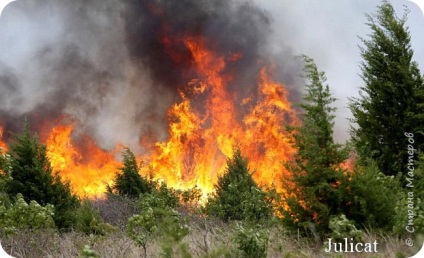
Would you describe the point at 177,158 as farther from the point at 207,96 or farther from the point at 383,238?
the point at 383,238

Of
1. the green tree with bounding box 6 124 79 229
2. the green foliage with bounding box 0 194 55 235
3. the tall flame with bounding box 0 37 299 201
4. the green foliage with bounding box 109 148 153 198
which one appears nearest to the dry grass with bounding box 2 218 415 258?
the green foliage with bounding box 0 194 55 235

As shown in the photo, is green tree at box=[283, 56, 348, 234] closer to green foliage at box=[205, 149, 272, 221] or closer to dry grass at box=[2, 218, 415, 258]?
→ dry grass at box=[2, 218, 415, 258]

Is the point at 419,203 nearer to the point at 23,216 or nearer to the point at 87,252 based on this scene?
the point at 87,252

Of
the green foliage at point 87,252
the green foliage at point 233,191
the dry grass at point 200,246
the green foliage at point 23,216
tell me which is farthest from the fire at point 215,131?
the green foliage at point 87,252

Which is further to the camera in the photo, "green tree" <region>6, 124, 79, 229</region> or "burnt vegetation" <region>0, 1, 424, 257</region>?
"green tree" <region>6, 124, 79, 229</region>

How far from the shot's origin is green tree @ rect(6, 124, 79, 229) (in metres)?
16.0

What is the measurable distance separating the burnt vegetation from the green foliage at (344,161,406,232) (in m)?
0.02

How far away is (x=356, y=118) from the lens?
38.4ft

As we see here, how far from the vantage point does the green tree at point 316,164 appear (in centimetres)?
749

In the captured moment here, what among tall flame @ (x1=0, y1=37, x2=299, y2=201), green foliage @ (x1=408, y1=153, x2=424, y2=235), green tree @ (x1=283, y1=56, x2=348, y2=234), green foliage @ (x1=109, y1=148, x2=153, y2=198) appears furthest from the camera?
green foliage @ (x1=109, y1=148, x2=153, y2=198)

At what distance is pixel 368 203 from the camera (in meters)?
7.60

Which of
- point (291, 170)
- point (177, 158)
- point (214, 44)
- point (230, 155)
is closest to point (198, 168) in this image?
point (177, 158)

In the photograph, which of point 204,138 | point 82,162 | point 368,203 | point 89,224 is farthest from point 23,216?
point 82,162

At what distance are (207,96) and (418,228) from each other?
12193mm
